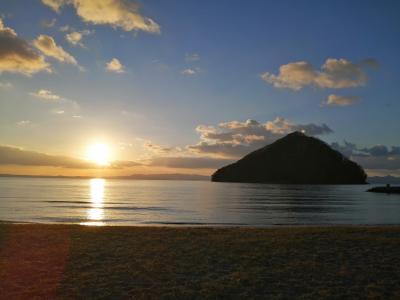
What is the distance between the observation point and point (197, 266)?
14938 mm

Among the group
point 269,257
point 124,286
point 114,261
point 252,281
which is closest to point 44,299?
point 124,286

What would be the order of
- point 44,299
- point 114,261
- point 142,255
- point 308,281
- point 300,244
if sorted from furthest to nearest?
point 300,244
point 142,255
point 114,261
point 308,281
point 44,299

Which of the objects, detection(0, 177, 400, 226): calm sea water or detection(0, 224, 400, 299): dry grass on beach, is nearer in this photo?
detection(0, 224, 400, 299): dry grass on beach

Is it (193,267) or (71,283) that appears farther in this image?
(193,267)

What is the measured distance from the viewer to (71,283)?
12430 millimetres

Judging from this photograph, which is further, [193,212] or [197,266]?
[193,212]

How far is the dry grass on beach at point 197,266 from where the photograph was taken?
1170 cm

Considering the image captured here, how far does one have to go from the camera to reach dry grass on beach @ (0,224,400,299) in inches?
461

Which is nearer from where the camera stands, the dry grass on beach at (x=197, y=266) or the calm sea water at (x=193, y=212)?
the dry grass on beach at (x=197, y=266)

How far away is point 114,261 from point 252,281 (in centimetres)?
599

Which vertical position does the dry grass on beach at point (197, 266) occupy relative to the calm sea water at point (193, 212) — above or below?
above

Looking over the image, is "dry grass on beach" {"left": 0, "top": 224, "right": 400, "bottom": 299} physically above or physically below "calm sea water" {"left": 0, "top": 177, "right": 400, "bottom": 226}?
above

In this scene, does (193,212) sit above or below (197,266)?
below

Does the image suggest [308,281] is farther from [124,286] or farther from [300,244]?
[300,244]
